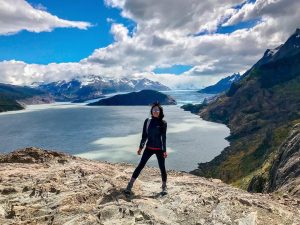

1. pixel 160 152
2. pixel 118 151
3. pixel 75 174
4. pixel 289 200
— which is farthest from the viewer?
pixel 118 151

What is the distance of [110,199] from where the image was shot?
1938cm

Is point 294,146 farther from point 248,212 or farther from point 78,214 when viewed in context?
point 78,214

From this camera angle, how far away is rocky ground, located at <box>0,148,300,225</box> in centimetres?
1728

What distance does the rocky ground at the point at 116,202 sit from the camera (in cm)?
1728

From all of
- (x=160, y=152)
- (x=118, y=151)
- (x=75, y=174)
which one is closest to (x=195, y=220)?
(x=160, y=152)

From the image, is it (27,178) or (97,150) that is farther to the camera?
(97,150)

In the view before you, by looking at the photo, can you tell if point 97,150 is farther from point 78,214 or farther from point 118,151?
point 78,214

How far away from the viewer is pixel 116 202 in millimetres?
18875

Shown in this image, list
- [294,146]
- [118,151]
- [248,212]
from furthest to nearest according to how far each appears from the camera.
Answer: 1. [118,151]
2. [294,146]
3. [248,212]

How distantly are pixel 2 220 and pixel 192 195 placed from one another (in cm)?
1029

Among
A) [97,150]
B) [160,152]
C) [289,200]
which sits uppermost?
[160,152]

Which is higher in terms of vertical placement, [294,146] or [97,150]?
[294,146]

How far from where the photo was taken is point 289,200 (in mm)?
22078

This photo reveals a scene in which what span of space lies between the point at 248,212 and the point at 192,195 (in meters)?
3.63
